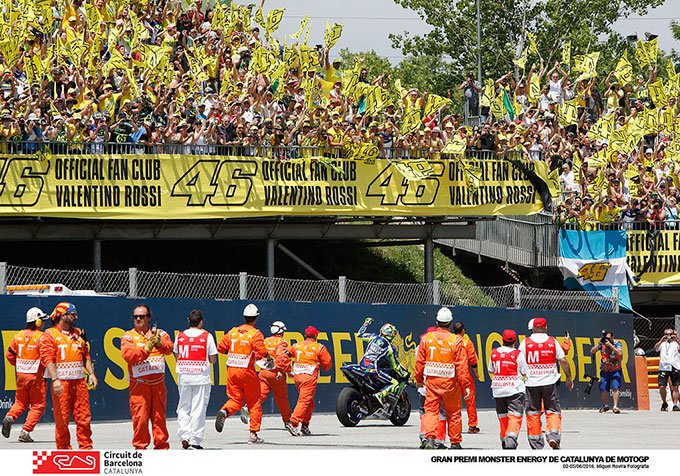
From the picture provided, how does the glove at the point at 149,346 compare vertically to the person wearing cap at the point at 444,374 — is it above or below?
above

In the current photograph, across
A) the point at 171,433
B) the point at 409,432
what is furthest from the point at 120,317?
the point at 409,432

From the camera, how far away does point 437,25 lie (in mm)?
51844

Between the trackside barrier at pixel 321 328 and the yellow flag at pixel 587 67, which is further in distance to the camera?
the yellow flag at pixel 587 67

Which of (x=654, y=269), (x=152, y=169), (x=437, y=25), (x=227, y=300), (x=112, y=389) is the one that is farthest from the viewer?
(x=437, y=25)

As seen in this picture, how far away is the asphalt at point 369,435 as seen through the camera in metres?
16.7

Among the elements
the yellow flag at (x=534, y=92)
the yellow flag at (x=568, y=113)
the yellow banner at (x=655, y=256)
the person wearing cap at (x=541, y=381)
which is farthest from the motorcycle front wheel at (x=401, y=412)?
the yellow flag at (x=568, y=113)

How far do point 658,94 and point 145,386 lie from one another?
25844 millimetres

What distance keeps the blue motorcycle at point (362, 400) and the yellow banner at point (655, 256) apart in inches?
539

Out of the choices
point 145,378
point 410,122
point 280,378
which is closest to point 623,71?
point 410,122

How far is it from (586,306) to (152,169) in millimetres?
9836

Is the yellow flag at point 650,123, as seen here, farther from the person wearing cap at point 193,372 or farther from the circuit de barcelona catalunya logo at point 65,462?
the circuit de barcelona catalunya logo at point 65,462

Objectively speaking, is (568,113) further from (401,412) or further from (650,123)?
(401,412)

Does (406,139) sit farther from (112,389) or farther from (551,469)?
(551,469)

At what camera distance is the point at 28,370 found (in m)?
17.1
